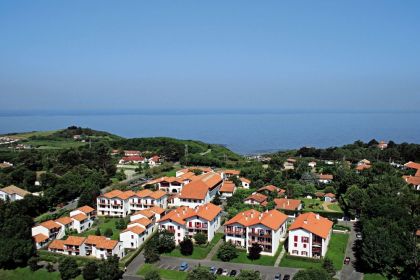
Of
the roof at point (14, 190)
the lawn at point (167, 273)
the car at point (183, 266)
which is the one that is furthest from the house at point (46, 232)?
the car at point (183, 266)

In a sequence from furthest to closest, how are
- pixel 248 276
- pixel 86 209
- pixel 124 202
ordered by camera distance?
pixel 124 202
pixel 86 209
pixel 248 276

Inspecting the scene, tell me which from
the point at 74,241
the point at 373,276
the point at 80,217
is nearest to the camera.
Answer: the point at 373,276

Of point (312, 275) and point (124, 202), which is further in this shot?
point (124, 202)

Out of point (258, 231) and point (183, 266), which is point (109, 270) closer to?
point (183, 266)

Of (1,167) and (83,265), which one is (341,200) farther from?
(1,167)

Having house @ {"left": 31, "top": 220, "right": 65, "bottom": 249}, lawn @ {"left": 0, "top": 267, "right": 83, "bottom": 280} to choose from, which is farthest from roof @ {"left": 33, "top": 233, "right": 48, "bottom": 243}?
lawn @ {"left": 0, "top": 267, "right": 83, "bottom": 280}

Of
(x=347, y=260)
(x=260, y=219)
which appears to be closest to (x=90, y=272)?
(x=260, y=219)
